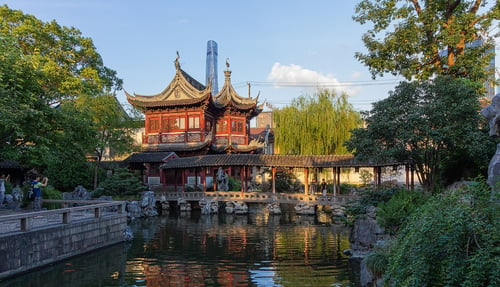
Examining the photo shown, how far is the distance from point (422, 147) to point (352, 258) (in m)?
3.91

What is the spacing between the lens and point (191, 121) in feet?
96.5

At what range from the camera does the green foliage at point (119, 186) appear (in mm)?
22312

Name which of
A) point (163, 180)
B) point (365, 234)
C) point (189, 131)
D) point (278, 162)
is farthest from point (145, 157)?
point (365, 234)

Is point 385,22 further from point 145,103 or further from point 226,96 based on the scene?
point 145,103

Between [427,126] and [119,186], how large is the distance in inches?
657

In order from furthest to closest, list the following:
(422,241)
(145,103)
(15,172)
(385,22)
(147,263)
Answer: (145,103) → (15,172) → (385,22) → (147,263) → (422,241)

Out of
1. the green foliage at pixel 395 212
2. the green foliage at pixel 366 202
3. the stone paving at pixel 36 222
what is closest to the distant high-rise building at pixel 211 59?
the stone paving at pixel 36 222

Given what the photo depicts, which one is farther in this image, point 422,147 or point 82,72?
point 82,72

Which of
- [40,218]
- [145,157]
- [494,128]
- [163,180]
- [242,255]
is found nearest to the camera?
[494,128]

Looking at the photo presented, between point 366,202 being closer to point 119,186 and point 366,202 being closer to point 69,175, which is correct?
point 119,186

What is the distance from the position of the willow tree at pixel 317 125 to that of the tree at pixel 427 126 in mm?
12806

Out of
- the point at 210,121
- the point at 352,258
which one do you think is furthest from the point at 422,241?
the point at 210,121

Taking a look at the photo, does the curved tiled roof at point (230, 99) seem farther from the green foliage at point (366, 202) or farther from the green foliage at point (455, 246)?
the green foliage at point (455, 246)

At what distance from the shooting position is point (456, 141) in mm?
11391
